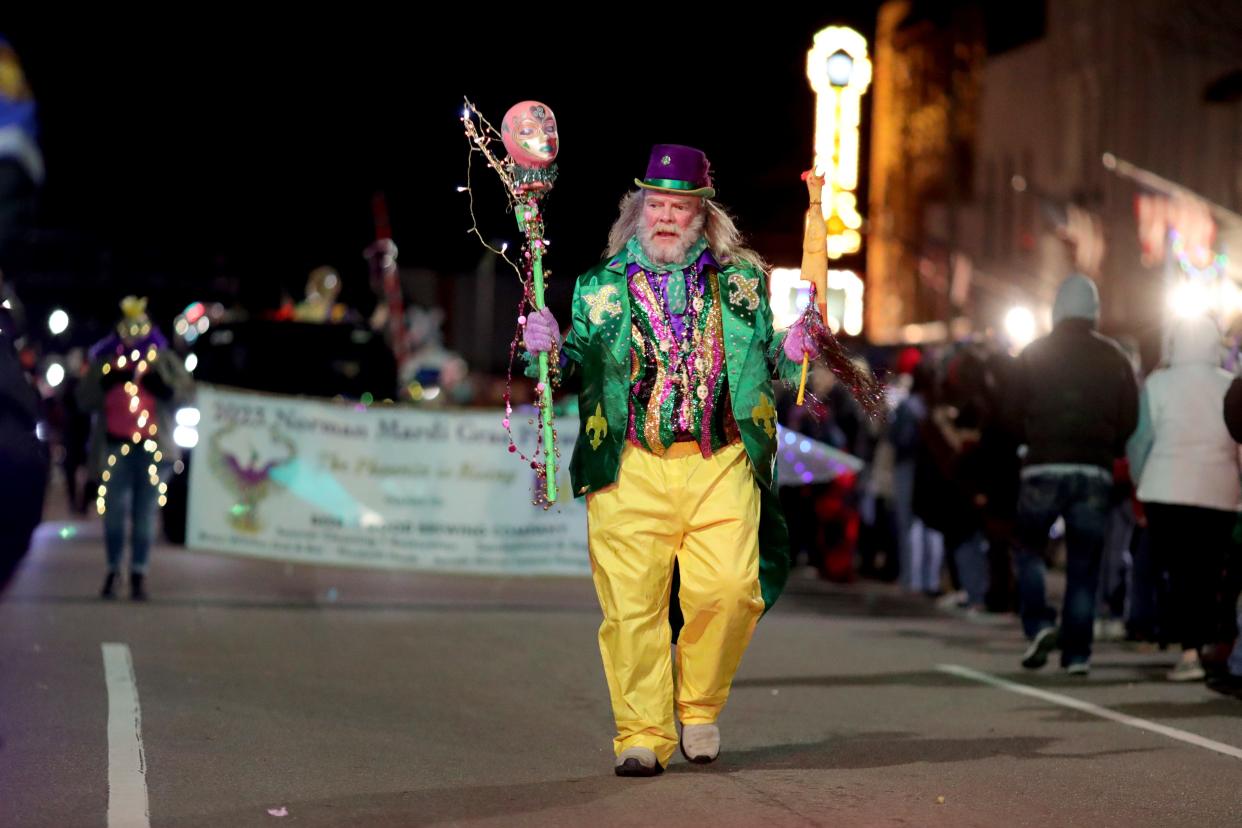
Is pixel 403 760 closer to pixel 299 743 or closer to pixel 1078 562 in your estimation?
pixel 299 743

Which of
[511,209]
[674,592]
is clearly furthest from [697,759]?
[511,209]

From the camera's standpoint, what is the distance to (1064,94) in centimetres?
4428

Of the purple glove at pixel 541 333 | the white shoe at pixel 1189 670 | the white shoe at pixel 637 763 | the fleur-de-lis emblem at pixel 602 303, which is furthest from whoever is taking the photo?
the white shoe at pixel 1189 670

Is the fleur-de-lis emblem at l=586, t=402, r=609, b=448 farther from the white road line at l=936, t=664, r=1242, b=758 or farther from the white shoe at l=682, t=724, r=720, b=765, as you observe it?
the white road line at l=936, t=664, r=1242, b=758

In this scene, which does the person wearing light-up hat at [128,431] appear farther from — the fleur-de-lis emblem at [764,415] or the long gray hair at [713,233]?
the fleur-de-lis emblem at [764,415]

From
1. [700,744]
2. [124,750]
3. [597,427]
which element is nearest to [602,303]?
[597,427]

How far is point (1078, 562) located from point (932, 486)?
15.4 ft

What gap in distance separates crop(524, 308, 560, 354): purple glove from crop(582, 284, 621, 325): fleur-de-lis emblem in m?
0.15

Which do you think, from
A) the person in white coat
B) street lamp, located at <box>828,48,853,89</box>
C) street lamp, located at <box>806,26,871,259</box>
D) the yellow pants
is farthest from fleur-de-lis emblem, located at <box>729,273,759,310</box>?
street lamp, located at <box>828,48,853,89</box>

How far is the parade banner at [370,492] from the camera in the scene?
50.2 feet

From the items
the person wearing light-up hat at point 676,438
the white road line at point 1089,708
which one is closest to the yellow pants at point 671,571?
the person wearing light-up hat at point 676,438

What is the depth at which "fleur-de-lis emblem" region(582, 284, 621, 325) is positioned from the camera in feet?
24.3

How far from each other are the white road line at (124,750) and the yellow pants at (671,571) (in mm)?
1638

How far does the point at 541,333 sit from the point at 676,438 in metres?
0.60
